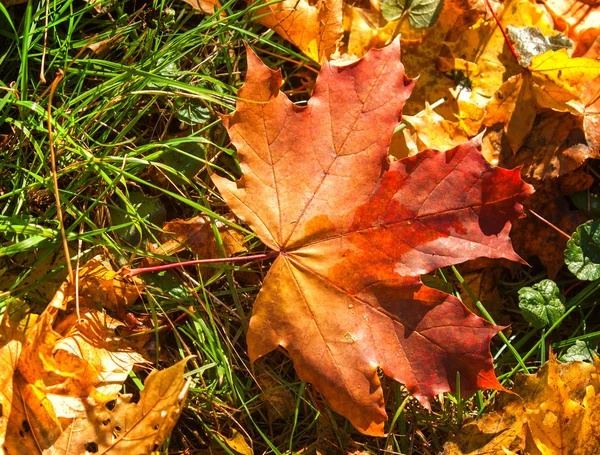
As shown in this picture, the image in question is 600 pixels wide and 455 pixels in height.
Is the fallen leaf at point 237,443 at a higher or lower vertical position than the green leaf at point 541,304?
lower

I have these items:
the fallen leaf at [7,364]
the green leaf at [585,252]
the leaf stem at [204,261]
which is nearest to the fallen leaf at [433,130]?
the green leaf at [585,252]

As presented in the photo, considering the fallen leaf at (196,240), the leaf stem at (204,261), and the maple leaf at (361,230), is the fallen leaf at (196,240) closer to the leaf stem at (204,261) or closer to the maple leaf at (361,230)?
the leaf stem at (204,261)

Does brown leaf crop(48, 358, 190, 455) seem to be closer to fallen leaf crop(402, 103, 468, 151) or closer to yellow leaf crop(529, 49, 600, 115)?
fallen leaf crop(402, 103, 468, 151)

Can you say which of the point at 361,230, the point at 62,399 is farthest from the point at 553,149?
the point at 62,399

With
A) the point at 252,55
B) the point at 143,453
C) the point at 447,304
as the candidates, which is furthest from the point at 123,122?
the point at 447,304

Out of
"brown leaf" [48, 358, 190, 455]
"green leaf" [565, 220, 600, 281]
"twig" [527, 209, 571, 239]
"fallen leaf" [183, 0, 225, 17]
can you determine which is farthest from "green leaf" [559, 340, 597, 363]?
"fallen leaf" [183, 0, 225, 17]

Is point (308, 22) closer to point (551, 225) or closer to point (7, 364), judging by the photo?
point (551, 225)
